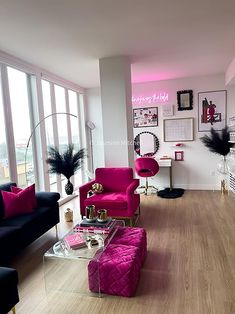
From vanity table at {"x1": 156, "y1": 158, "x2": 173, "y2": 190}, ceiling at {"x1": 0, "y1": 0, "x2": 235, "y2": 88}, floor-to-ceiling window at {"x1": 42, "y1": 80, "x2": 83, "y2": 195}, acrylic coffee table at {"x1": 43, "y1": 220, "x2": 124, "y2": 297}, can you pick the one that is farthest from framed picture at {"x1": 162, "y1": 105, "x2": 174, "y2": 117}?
acrylic coffee table at {"x1": 43, "y1": 220, "x2": 124, "y2": 297}

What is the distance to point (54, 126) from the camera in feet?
15.4

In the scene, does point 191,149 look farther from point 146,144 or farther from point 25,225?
point 25,225

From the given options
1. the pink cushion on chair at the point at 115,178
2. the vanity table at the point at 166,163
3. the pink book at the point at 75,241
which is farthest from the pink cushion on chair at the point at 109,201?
the vanity table at the point at 166,163

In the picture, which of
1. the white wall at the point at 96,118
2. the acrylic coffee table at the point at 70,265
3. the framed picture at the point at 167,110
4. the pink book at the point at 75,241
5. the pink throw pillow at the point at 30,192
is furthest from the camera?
the white wall at the point at 96,118

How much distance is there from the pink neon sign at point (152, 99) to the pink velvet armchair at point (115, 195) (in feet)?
7.72

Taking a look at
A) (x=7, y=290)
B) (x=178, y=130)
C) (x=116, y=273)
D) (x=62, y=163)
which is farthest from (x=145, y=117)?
(x=7, y=290)

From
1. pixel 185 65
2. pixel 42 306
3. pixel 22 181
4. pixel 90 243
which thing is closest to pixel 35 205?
pixel 22 181

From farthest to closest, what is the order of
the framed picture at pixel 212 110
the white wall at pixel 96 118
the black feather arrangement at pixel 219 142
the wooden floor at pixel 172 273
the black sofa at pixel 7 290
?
the white wall at pixel 96 118 < the framed picture at pixel 212 110 < the black feather arrangement at pixel 219 142 < the wooden floor at pixel 172 273 < the black sofa at pixel 7 290

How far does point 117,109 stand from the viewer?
3830 mm

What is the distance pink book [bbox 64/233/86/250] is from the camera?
7.02ft

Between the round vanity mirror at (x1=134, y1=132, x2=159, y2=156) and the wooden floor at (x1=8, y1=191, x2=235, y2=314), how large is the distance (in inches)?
83.2

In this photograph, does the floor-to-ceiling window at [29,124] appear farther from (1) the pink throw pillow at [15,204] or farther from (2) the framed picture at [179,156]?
(2) the framed picture at [179,156]

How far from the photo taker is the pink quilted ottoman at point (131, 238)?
2.32 metres

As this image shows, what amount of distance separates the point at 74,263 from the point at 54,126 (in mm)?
→ 2950
